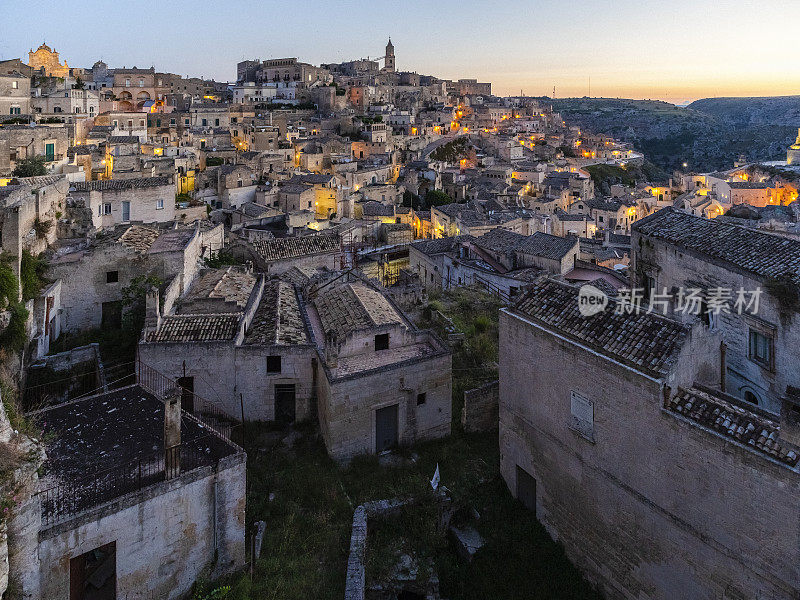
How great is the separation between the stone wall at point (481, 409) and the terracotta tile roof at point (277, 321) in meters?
4.58

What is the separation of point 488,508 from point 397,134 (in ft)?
224

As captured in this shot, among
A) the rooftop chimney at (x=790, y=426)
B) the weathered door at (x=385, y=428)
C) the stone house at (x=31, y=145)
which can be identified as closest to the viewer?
the rooftop chimney at (x=790, y=426)

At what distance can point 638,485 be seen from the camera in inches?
350

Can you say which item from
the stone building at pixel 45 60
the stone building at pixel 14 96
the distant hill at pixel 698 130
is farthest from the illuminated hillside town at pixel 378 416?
the distant hill at pixel 698 130

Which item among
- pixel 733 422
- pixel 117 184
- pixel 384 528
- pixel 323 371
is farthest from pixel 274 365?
pixel 117 184

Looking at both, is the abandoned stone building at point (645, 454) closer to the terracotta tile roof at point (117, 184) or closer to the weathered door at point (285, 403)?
the weathered door at point (285, 403)

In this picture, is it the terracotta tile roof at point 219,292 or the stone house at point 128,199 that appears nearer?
the terracotta tile roof at point 219,292

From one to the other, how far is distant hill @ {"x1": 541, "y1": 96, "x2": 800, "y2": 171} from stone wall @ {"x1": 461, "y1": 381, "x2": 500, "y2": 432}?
123829 millimetres

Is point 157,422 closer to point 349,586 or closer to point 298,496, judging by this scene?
point 298,496

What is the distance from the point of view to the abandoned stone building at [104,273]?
17.2 m

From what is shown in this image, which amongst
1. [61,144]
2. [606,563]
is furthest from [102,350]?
[61,144]

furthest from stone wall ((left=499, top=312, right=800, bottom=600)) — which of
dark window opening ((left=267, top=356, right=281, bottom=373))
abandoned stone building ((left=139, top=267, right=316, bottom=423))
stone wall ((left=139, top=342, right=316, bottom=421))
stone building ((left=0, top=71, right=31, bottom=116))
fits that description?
stone building ((left=0, top=71, right=31, bottom=116))

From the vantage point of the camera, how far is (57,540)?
7.48 meters

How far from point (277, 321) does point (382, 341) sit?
3.25m
